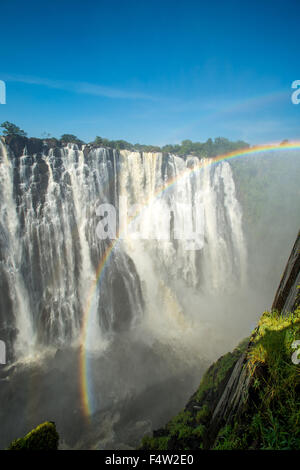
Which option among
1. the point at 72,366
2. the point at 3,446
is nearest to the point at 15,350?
the point at 72,366

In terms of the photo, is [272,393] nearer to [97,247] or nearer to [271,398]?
[271,398]

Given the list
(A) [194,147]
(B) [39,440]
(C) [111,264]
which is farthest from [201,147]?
(B) [39,440]

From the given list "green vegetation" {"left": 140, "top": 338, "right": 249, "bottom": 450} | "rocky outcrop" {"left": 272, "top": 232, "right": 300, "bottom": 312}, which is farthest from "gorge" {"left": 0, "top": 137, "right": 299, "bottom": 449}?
"rocky outcrop" {"left": 272, "top": 232, "right": 300, "bottom": 312}

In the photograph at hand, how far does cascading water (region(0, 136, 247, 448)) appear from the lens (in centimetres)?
1519

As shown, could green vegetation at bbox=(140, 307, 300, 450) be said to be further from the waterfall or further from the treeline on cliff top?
the treeline on cliff top

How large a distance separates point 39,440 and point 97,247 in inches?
569

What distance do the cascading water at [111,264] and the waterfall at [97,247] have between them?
7 cm

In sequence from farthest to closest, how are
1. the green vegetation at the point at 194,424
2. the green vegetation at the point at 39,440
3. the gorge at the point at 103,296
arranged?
1. the gorge at the point at 103,296
2. the green vegetation at the point at 194,424
3. the green vegetation at the point at 39,440

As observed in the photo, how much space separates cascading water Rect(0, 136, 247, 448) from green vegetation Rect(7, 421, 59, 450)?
8.45m

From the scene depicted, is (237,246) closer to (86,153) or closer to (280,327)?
(86,153)

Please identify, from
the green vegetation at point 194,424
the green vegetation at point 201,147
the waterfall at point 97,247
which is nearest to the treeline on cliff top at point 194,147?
the green vegetation at point 201,147

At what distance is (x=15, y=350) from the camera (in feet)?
48.9

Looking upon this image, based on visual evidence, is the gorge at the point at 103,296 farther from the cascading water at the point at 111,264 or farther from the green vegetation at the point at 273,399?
the green vegetation at the point at 273,399

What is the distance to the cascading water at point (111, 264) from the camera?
598 inches
